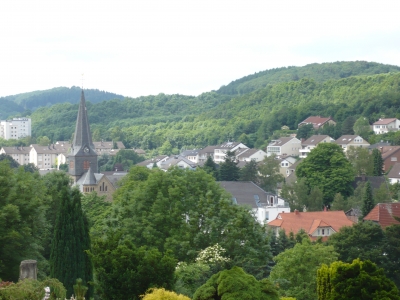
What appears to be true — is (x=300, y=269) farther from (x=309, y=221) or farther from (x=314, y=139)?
(x=314, y=139)

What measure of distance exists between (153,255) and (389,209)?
30.3m

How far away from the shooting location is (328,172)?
69.6 metres

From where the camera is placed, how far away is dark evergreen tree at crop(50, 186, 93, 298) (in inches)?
906

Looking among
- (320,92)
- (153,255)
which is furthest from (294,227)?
(320,92)

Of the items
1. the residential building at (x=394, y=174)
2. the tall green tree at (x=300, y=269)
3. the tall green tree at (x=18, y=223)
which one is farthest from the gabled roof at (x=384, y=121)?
the tall green tree at (x=18, y=223)

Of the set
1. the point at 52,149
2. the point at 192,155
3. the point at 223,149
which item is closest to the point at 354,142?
the point at 223,149

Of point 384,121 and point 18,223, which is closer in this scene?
point 18,223

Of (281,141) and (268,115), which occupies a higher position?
(268,115)

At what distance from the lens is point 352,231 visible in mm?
35625

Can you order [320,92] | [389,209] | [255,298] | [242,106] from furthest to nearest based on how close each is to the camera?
[242,106]
[320,92]
[389,209]
[255,298]

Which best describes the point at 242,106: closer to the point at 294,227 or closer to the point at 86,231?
the point at 294,227

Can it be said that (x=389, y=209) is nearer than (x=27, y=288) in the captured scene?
No

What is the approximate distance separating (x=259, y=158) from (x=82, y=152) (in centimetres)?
3292

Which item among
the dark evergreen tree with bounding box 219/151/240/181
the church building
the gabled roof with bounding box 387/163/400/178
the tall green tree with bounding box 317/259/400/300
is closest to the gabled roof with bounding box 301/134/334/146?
the gabled roof with bounding box 387/163/400/178
